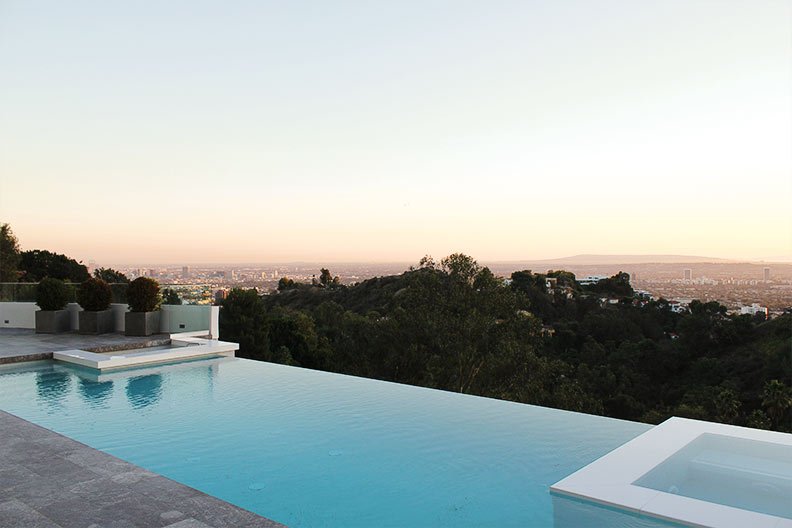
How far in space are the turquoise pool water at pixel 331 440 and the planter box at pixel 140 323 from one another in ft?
9.16

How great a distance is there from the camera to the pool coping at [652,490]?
3.41m

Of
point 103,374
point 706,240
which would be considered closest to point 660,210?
point 706,240

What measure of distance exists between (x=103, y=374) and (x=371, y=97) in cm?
1074

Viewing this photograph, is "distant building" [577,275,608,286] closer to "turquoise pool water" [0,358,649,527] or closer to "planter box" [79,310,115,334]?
"turquoise pool water" [0,358,649,527]

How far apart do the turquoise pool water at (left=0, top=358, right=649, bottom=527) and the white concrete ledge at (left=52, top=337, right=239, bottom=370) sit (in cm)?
35

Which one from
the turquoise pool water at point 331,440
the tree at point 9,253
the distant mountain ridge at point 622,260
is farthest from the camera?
the tree at point 9,253

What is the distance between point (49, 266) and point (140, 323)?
855 inches

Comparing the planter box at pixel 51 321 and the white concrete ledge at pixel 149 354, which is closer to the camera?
the white concrete ledge at pixel 149 354

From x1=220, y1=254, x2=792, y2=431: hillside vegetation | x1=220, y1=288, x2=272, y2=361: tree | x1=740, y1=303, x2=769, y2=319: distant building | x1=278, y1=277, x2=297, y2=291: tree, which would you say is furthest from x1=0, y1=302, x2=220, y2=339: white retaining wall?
x1=278, y1=277, x2=297, y2=291: tree

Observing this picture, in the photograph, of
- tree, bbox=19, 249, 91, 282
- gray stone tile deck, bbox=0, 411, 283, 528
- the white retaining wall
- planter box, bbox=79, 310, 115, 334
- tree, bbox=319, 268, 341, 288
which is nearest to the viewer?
gray stone tile deck, bbox=0, 411, 283, 528

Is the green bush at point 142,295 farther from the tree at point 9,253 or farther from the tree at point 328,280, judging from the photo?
the tree at point 328,280

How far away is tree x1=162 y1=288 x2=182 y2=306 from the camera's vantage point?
1170 centimetres

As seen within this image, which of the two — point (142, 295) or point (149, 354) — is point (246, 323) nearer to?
point (142, 295)

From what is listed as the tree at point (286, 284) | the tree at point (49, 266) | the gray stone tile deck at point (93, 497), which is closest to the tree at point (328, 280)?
the tree at point (286, 284)
